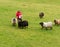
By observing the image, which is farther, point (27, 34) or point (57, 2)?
point (57, 2)

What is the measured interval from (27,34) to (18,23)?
8.02 feet

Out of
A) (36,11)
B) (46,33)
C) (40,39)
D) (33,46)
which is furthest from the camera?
(36,11)

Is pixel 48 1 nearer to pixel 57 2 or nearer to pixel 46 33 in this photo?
pixel 57 2

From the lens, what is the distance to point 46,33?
24.5 meters

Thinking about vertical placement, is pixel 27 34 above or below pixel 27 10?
below

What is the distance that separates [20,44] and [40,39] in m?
2.58

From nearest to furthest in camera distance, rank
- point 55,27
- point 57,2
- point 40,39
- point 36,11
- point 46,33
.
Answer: point 40,39 → point 46,33 → point 55,27 → point 36,11 → point 57,2

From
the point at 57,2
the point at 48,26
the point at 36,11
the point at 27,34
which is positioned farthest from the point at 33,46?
the point at 57,2

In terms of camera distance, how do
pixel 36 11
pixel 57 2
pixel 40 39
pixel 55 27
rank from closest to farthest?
pixel 40 39
pixel 55 27
pixel 36 11
pixel 57 2

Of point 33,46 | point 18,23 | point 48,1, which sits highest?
point 48,1

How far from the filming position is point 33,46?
67.4ft

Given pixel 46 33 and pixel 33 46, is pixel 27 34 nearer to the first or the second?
pixel 46 33

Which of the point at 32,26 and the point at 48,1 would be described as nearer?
the point at 32,26

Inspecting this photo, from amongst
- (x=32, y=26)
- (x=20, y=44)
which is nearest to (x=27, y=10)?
(x=32, y=26)
